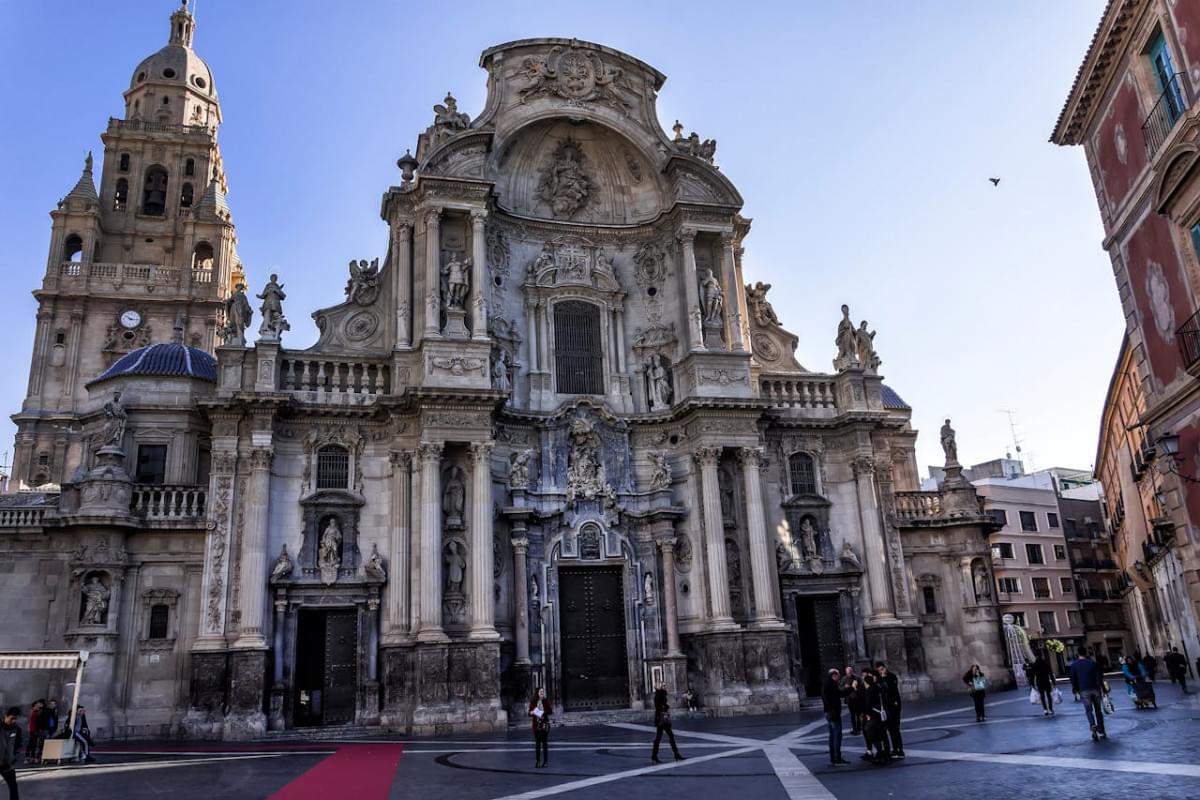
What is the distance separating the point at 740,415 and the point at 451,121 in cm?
1363

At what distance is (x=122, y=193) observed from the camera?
172 feet

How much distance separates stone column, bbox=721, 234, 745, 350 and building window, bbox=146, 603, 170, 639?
1901cm

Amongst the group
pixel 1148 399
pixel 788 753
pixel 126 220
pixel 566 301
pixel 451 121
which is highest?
pixel 126 220

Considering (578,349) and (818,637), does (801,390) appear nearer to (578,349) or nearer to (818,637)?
(578,349)

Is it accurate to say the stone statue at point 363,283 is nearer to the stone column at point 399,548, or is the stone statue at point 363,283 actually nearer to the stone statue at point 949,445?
the stone column at point 399,548

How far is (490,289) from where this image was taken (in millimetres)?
30688

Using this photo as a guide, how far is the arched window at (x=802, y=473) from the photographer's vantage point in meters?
31.4

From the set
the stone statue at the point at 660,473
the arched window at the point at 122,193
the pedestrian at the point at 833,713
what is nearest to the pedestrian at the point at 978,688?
the pedestrian at the point at 833,713

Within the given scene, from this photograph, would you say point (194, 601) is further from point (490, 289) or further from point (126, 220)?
point (126, 220)

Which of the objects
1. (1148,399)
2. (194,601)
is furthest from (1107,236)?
(194,601)

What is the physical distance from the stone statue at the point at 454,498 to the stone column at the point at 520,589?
1793mm

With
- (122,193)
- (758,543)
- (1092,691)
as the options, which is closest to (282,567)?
(758,543)

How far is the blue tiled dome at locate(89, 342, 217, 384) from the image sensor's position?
30.5 m

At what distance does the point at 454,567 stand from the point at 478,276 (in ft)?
29.6
